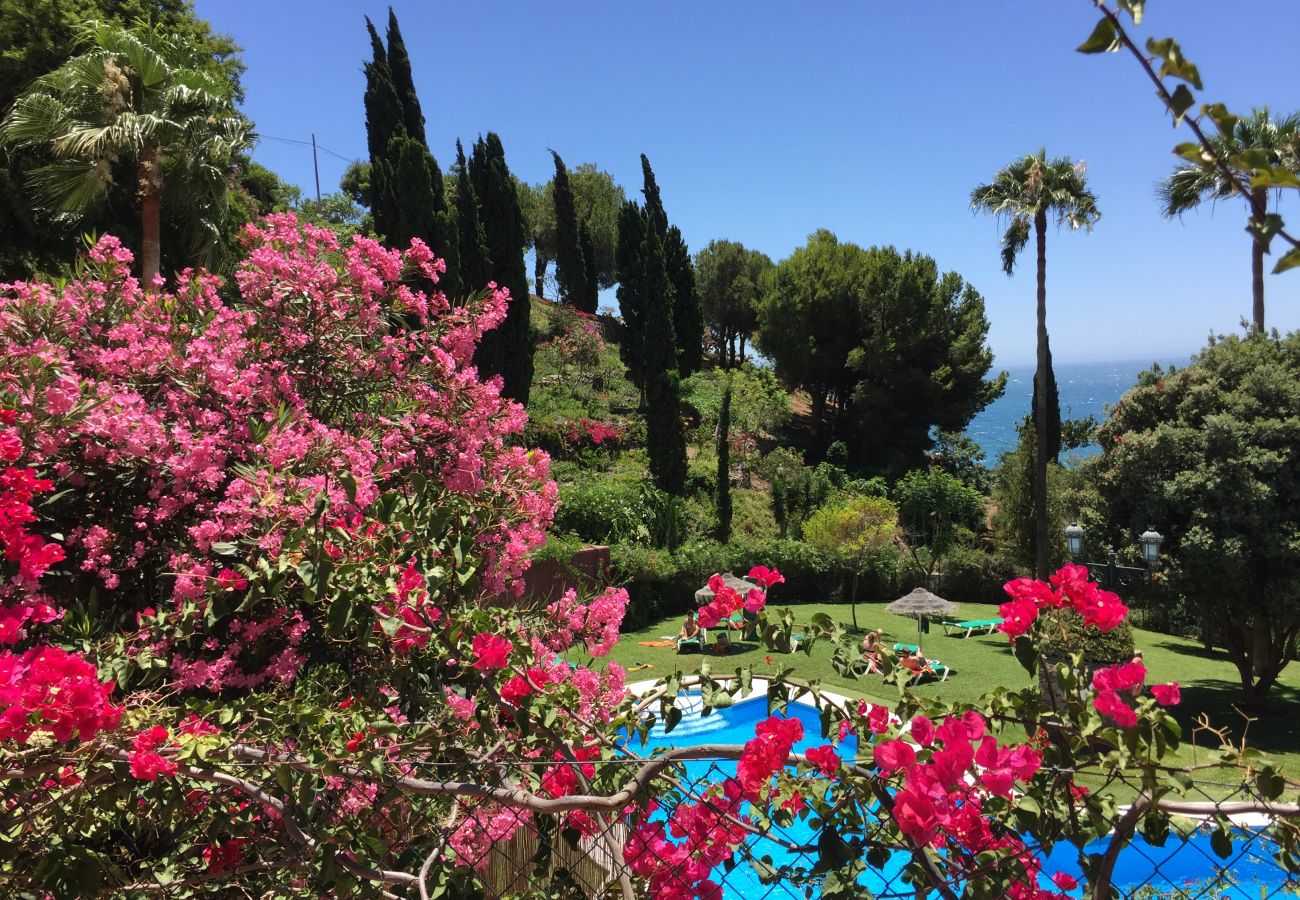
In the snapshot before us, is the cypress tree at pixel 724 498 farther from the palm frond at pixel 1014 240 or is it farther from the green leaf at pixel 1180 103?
the green leaf at pixel 1180 103

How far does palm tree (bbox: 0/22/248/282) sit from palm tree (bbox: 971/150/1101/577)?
44.5ft

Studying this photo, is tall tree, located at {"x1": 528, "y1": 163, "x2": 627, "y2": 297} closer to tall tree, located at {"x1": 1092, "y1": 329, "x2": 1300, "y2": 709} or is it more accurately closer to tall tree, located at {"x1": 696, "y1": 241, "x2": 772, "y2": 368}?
tall tree, located at {"x1": 696, "y1": 241, "x2": 772, "y2": 368}

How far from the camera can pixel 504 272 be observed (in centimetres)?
2206

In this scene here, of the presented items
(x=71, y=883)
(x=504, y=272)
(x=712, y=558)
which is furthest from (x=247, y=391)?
(x=504, y=272)

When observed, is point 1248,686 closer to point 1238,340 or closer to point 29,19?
point 1238,340

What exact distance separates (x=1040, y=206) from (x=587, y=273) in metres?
21.8

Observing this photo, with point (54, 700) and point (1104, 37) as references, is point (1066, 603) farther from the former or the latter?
point (54, 700)

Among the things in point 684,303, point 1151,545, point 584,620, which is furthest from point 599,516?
point 684,303

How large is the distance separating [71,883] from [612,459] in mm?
19611

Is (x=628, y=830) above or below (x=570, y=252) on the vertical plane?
below

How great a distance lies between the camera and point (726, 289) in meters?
36.2

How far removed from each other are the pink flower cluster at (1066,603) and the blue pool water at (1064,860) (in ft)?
1.39

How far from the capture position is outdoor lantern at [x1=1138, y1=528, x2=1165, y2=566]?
9156 millimetres

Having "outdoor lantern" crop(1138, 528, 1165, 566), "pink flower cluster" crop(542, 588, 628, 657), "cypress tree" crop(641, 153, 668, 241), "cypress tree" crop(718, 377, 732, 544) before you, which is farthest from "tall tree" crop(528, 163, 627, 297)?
"pink flower cluster" crop(542, 588, 628, 657)
